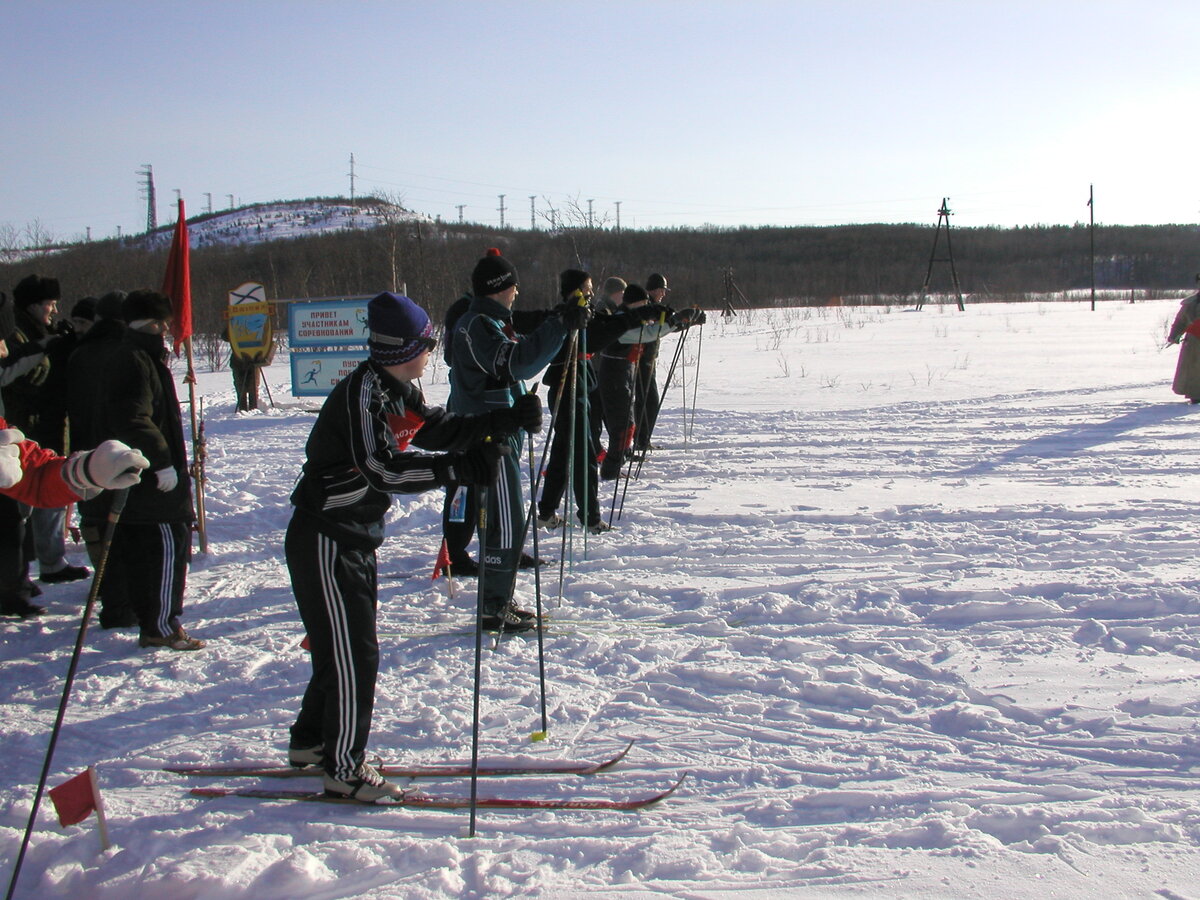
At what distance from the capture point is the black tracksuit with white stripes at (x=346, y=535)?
308 cm

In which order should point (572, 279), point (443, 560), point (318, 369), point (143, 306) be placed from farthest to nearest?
1. point (318, 369)
2. point (572, 279)
3. point (443, 560)
4. point (143, 306)

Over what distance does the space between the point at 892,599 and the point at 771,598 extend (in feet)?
2.08

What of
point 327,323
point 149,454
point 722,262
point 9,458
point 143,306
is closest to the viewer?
point 9,458

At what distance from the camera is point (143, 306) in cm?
457

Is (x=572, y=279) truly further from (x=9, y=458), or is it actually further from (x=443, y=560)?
(x=9, y=458)

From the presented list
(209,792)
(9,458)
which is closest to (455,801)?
(209,792)

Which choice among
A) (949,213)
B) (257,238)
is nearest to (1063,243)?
(949,213)

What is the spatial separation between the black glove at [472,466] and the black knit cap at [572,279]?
282 cm

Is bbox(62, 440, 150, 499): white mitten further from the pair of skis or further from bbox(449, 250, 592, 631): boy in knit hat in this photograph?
bbox(449, 250, 592, 631): boy in knit hat

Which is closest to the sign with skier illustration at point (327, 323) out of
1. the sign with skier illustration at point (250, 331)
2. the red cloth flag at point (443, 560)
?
the sign with skier illustration at point (250, 331)

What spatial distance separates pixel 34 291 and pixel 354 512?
3.64 meters

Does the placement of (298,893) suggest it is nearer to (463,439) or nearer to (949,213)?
(463,439)

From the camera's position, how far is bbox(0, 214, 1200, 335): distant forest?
36750 millimetres

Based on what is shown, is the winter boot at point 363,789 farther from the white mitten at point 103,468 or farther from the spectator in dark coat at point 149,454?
the spectator in dark coat at point 149,454
